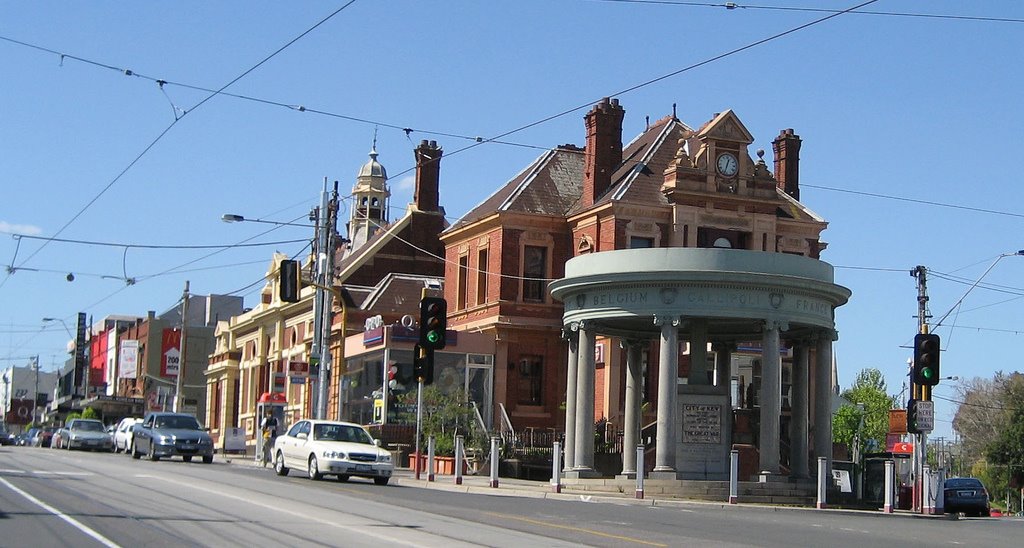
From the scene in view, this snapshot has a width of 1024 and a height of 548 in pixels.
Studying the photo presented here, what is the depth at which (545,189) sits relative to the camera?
52.2 m

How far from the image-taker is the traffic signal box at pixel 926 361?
30.8 meters

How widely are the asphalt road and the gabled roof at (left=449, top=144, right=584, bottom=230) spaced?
21969mm

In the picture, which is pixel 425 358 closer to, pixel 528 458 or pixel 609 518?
pixel 528 458

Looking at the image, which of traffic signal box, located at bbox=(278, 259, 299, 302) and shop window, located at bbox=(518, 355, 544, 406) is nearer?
traffic signal box, located at bbox=(278, 259, 299, 302)

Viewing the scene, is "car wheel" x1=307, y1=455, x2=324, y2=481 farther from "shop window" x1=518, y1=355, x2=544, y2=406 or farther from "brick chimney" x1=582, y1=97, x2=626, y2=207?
"brick chimney" x1=582, y1=97, x2=626, y2=207

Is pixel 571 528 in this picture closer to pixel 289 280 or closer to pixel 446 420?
pixel 289 280

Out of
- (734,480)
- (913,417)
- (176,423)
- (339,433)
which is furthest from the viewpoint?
(176,423)

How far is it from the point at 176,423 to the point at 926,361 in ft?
80.3

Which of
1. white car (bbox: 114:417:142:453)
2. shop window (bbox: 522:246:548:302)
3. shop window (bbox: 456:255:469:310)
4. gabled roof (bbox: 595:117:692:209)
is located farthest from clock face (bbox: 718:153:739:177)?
white car (bbox: 114:417:142:453)

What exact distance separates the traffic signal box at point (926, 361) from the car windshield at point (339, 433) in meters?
12.8

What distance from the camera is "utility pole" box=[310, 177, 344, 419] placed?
135 feet

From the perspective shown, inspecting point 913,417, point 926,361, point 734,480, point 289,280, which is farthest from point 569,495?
point 289,280

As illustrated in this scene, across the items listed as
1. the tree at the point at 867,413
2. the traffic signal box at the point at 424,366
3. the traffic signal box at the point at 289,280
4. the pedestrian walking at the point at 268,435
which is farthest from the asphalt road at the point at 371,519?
the tree at the point at 867,413

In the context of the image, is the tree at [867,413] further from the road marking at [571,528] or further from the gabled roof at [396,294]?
the road marking at [571,528]
